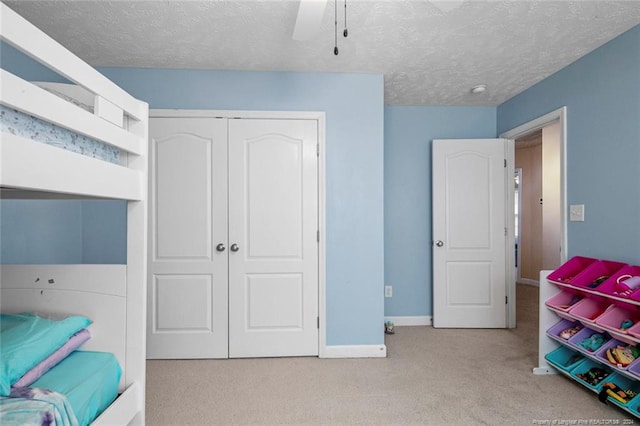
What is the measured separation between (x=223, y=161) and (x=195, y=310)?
123cm

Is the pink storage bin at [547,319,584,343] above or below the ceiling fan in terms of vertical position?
below

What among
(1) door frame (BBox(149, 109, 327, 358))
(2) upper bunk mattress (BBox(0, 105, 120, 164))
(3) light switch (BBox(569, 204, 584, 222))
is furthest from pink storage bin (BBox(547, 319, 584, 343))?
(2) upper bunk mattress (BBox(0, 105, 120, 164))

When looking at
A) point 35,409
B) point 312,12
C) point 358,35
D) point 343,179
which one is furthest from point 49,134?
point 343,179

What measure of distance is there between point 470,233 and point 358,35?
2263mm

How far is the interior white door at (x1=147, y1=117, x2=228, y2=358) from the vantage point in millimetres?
2664

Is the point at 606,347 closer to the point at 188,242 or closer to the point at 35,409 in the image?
the point at 35,409

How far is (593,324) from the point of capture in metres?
1.98

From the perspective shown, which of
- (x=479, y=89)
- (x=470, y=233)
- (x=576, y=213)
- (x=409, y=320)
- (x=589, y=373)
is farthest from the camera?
(x=409, y=320)

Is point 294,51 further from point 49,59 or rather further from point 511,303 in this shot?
point 511,303

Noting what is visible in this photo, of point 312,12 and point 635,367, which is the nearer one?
point 312,12

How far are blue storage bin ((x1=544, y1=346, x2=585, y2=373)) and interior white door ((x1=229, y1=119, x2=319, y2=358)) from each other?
1703mm

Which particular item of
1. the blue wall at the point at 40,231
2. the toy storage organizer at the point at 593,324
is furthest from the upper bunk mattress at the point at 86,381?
the toy storage organizer at the point at 593,324

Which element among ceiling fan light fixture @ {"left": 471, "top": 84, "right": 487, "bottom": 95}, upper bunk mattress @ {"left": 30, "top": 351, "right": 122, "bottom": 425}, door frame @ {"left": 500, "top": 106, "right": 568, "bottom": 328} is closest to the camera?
upper bunk mattress @ {"left": 30, "top": 351, "right": 122, "bottom": 425}

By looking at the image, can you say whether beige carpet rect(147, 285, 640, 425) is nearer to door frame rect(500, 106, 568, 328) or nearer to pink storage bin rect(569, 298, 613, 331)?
pink storage bin rect(569, 298, 613, 331)
